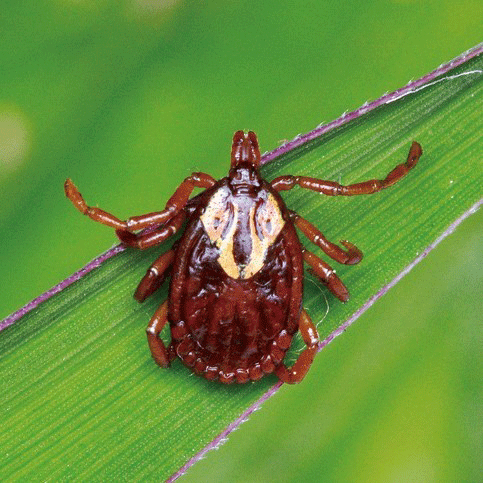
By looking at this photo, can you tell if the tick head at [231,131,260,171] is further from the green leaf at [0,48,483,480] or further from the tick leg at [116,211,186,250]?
the tick leg at [116,211,186,250]

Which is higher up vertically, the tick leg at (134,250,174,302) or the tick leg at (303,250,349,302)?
the tick leg at (134,250,174,302)

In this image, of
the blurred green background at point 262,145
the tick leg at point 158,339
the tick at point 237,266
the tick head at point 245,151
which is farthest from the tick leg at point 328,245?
the tick leg at point 158,339

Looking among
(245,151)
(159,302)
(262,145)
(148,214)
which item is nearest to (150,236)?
(148,214)

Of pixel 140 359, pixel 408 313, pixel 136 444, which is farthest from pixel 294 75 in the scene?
pixel 136 444

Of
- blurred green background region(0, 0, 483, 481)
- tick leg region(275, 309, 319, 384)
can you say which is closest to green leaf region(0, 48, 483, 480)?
tick leg region(275, 309, 319, 384)

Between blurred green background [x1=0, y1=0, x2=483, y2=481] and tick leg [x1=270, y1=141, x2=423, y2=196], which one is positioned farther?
blurred green background [x1=0, y1=0, x2=483, y2=481]

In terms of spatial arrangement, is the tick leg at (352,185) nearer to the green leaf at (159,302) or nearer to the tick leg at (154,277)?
the green leaf at (159,302)

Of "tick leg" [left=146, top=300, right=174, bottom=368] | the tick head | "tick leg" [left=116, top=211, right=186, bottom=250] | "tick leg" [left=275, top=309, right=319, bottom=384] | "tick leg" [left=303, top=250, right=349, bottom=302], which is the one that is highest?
the tick head
